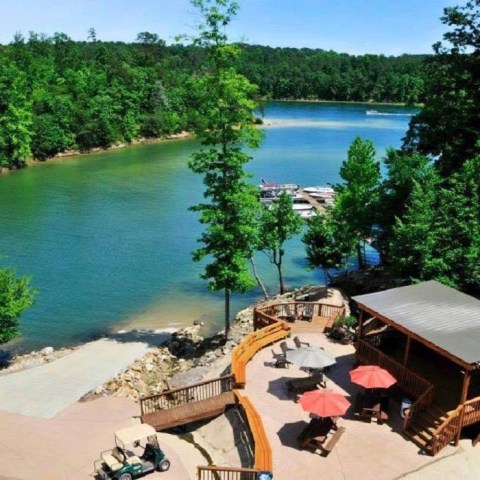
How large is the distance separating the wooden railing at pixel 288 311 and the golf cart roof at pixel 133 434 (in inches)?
320

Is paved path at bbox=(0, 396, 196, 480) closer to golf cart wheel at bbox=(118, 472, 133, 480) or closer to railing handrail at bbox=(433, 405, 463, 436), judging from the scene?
golf cart wheel at bbox=(118, 472, 133, 480)

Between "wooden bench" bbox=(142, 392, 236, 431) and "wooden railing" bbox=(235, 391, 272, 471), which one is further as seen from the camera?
"wooden bench" bbox=(142, 392, 236, 431)

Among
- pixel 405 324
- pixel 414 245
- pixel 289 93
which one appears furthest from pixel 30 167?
pixel 289 93

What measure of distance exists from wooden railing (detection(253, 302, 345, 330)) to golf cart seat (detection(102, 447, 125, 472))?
353 inches

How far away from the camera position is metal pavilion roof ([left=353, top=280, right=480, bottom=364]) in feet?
50.5

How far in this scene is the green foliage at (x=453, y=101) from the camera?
29.5 m

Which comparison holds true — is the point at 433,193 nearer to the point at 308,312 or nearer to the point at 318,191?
the point at 308,312

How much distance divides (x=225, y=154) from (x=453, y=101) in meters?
14.6

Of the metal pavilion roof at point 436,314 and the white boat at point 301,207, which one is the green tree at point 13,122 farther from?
the metal pavilion roof at point 436,314

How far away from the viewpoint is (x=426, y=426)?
15312mm

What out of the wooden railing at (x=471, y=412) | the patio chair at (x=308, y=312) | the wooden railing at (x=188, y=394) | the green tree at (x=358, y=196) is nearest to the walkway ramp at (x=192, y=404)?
the wooden railing at (x=188, y=394)

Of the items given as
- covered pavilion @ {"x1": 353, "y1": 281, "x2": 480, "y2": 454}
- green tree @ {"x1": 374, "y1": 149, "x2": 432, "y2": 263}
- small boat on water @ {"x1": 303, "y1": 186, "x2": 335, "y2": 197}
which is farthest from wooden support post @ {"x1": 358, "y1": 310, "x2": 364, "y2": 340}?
small boat on water @ {"x1": 303, "y1": 186, "x2": 335, "y2": 197}

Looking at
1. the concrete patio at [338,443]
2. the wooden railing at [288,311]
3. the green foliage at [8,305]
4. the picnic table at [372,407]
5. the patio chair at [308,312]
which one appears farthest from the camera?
the green foliage at [8,305]

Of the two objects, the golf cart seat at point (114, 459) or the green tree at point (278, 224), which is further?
the green tree at point (278, 224)
